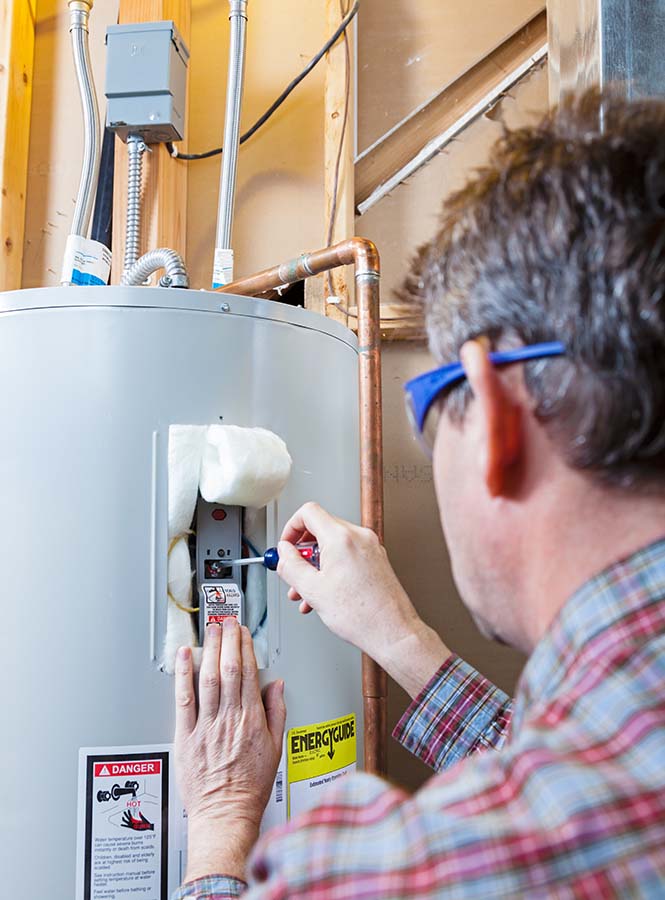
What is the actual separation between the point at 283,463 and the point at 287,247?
810mm

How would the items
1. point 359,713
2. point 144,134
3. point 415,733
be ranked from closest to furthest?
point 415,733 → point 359,713 → point 144,134

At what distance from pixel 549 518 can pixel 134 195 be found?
1366 millimetres

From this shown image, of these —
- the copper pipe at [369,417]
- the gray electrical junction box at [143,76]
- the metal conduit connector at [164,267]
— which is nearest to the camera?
the metal conduit connector at [164,267]

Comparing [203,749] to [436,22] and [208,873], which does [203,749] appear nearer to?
[208,873]

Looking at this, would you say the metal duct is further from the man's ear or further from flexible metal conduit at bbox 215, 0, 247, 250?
flexible metal conduit at bbox 215, 0, 247, 250

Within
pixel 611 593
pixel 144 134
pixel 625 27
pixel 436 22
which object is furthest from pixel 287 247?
pixel 611 593

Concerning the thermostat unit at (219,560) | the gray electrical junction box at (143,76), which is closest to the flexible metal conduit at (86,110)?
the gray electrical junction box at (143,76)

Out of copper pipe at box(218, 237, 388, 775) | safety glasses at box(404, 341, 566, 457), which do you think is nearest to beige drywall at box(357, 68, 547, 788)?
copper pipe at box(218, 237, 388, 775)

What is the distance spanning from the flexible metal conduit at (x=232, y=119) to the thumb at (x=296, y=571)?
0.78 meters

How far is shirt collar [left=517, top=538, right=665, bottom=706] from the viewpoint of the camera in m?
0.44

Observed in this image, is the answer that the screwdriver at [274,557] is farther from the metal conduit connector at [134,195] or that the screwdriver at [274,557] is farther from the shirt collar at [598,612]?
the metal conduit connector at [134,195]

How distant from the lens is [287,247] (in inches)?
70.4

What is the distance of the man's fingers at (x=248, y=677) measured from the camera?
3.39 ft

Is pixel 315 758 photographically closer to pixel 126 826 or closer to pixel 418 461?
→ pixel 126 826
